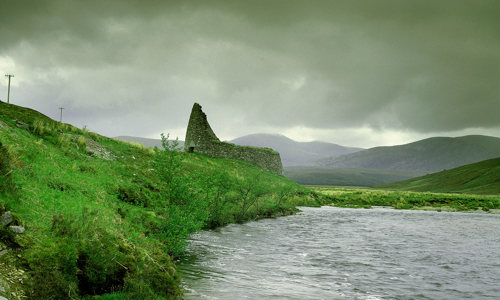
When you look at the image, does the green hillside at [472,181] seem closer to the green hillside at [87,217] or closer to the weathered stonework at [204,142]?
the weathered stonework at [204,142]

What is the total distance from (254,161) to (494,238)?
44678 mm

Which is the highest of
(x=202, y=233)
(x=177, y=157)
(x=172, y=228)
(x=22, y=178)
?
(x=177, y=157)

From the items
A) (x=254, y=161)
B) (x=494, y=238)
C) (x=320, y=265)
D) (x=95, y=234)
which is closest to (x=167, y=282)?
(x=95, y=234)

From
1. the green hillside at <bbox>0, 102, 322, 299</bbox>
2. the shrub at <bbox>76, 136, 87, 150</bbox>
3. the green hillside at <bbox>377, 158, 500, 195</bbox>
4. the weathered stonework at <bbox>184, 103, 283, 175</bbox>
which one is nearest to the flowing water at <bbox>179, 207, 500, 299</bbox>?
the green hillside at <bbox>0, 102, 322, 299</bbox>

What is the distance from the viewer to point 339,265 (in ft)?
52.9

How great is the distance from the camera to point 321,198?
207ft

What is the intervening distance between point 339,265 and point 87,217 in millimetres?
11947

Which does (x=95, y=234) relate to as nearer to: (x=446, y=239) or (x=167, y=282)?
(x=167, y=282)

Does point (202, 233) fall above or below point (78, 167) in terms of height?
below

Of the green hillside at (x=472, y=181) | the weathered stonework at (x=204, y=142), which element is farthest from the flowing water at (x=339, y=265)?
the green hillside at (x=472, y=181)

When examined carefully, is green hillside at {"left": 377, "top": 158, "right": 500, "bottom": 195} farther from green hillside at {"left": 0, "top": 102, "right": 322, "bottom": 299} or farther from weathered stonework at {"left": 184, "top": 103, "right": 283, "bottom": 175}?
green hillside at {"left": 0, "top": 102, "right": 322, "bottom": 299}

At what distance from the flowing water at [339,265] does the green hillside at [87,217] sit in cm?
200

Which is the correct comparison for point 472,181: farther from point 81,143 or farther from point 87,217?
point 87,217

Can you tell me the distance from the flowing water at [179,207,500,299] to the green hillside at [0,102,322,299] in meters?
2.00
